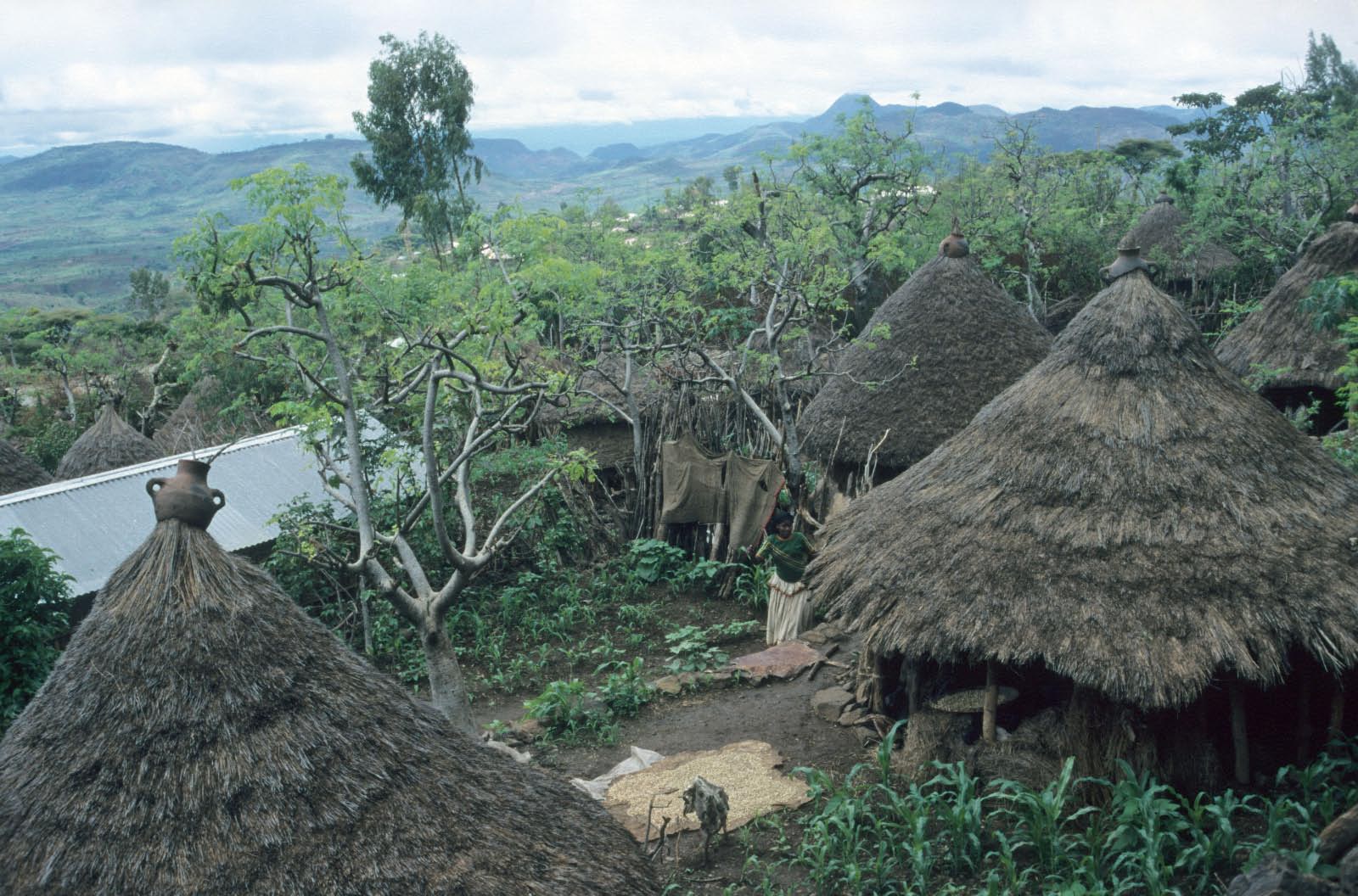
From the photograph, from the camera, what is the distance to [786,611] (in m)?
11.0

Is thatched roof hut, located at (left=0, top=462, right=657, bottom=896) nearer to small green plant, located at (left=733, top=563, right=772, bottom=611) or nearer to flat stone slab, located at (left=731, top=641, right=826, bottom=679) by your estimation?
flat stone slab, located at (left=731, top=641, right=826, bottom=679)

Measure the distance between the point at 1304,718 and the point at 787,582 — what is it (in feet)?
16.2

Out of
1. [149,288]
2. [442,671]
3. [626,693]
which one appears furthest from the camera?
[149,288]

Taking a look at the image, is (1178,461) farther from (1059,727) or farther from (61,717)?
(61,717)

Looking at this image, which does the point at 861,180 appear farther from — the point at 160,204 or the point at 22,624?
the point at 160,204

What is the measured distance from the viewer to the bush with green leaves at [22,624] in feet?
27.3

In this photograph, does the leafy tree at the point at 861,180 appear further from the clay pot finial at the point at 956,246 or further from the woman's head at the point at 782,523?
the woman's head at the point at 782,523

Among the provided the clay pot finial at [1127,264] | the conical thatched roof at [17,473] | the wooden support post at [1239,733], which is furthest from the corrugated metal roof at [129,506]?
the wooden support post at [1239,733]

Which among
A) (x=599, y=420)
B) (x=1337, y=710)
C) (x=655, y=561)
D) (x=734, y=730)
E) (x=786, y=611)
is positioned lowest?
(x=734, y=730)

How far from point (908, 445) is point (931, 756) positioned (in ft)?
18.2

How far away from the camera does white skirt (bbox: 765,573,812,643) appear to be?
1091 centimetres

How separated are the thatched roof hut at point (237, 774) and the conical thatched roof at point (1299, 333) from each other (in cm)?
1241

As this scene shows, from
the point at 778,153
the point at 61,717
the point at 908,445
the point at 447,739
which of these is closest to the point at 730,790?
the point at 447,739

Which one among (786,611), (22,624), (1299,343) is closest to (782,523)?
(786,611)
